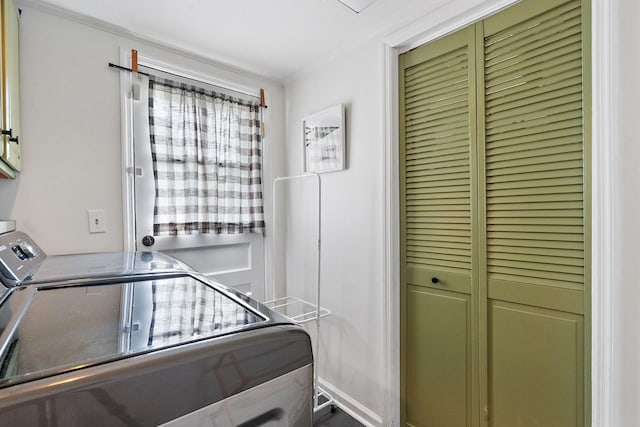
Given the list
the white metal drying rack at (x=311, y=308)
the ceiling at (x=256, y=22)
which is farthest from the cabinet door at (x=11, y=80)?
the white metal drying rack at (x=311, y=308)

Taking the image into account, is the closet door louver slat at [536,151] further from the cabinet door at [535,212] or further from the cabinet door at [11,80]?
the cabinet door at [11,80]

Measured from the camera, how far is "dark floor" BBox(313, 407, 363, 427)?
6.17 ft

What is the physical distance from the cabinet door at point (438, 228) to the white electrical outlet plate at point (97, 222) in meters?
1.65

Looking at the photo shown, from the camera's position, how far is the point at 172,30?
5.81ft

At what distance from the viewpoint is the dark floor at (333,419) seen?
6.17 feet

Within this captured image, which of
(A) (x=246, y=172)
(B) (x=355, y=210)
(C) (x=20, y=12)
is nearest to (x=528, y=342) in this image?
(B) (x=355, y=210)

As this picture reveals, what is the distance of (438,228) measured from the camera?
1642 millimetres

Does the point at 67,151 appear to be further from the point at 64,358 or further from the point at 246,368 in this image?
the point at 246,368

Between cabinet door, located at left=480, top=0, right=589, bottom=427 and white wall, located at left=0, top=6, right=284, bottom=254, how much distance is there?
1947mm

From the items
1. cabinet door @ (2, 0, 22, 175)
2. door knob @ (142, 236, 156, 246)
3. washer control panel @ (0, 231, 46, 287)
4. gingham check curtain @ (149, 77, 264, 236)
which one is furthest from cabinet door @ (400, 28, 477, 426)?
cabinet door @ (2, 0, 22, 175)

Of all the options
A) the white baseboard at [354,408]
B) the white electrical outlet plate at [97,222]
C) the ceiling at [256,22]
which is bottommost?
the white baseboard at [354,408]

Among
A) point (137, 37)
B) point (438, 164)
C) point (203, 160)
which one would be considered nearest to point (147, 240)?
point (203, 160)

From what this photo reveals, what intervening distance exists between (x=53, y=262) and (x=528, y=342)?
→ 1992mm

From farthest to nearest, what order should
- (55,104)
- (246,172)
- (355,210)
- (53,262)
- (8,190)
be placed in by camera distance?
(246,172), (355,210), (55,104), (8,190), (53,262)
